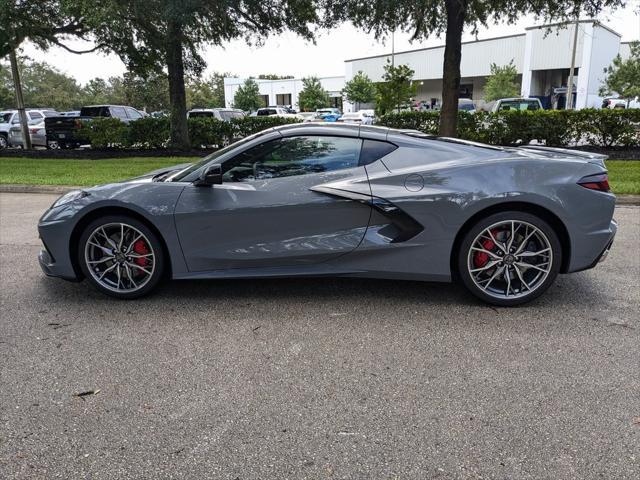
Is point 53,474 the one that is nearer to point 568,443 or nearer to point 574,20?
point 568,443

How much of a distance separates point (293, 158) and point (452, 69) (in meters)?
10.4

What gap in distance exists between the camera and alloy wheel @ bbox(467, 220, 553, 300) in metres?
4.20

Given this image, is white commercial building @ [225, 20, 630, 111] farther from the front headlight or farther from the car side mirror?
the front headlight

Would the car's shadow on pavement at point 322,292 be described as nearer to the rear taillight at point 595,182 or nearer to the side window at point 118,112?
the rear taillight at point 595,182

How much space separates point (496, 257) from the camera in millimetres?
4238

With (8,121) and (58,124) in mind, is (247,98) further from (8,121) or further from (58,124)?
(58,124)

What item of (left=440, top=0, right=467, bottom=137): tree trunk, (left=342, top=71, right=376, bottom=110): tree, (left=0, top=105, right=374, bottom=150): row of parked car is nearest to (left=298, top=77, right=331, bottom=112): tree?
(left=342, top=71, right=376, bottom=110): tree

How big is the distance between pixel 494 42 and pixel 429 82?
10.5 m

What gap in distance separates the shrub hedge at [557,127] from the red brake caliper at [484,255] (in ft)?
41.0

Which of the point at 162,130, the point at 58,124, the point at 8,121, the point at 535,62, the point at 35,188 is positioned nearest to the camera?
the point at 35,188

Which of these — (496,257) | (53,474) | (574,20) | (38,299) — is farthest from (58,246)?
(574,20)

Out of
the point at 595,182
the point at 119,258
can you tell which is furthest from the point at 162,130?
the point at 595,182

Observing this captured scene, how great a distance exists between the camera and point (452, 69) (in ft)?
44.2

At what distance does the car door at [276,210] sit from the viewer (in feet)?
13.9
